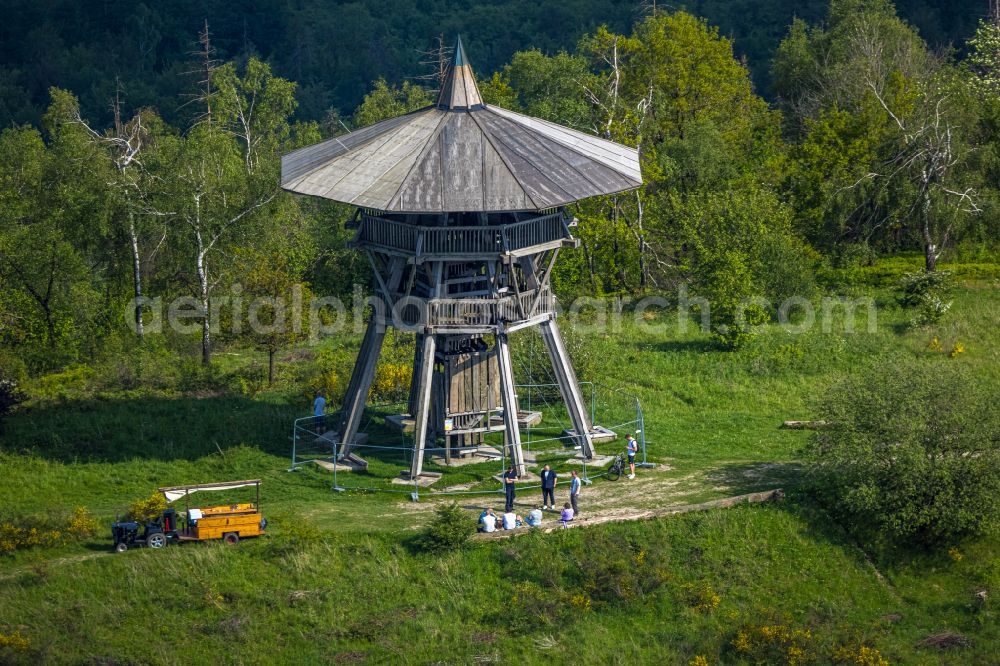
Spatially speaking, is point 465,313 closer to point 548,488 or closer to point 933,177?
point 548,488

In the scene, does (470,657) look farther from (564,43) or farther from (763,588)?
(564,43)

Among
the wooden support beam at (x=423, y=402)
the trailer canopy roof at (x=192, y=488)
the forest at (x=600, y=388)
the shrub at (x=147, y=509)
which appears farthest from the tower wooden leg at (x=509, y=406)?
the shrub at (x=147, y=509)

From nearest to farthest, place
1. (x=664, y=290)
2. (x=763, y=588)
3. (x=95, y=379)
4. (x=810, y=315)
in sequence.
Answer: (x=763, y=588) < (x=95, y=379) < (x=810, y=315) < (x=664, y=290)

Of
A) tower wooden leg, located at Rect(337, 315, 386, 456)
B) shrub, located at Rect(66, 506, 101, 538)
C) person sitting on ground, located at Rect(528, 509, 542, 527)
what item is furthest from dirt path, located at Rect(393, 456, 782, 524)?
shrub, located at Rect(66, 506, 101, 538)

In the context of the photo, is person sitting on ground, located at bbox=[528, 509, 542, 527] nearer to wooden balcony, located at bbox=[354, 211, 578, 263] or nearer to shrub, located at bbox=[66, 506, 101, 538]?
wooden balcony, located at bbox=[354, 211, 578, 263]

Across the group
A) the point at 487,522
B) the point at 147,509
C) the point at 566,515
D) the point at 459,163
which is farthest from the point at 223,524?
the point at 459,163

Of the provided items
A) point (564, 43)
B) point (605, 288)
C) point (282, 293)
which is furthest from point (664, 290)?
point (564, 43)
